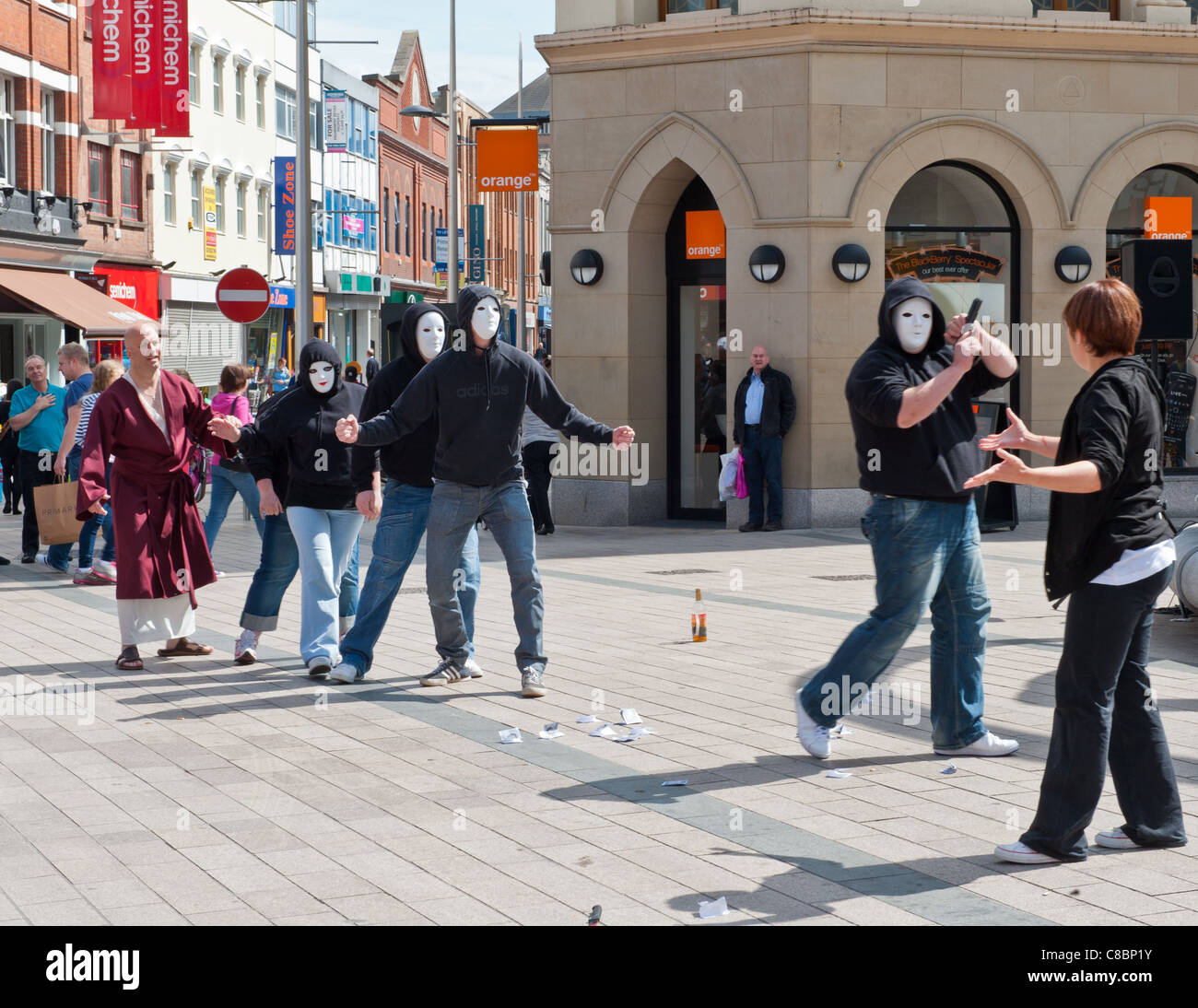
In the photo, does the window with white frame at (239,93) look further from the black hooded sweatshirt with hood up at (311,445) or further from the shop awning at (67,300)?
the black hooded sweatshirt with hood up at (311,445)

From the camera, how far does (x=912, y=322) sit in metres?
6.61

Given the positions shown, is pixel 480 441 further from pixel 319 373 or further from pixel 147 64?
pixel 147 64

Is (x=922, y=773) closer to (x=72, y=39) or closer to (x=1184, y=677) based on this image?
(x=1184, y=677)

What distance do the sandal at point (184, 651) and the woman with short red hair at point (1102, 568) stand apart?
5876 millimetres

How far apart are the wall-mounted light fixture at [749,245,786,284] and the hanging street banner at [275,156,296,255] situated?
1155 inches

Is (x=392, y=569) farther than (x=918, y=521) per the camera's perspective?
Yes

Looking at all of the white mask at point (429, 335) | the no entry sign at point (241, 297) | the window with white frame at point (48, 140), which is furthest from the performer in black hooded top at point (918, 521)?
the window with white frame at point (48, 140)

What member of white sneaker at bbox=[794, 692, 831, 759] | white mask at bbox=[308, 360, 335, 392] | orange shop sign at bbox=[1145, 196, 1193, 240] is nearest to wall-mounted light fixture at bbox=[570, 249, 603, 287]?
orange shop sign at bbox=[1145, 196, 1193, 240]

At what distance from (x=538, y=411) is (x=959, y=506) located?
8.91ft

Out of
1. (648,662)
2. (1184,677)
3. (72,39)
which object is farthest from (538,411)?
(72,39)

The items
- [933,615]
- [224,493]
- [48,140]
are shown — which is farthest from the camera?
[48,140]

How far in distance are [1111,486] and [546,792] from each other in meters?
2.43

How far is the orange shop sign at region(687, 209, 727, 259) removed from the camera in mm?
18125

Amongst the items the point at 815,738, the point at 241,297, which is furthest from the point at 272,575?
the point at 241,297
